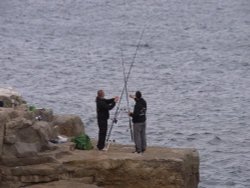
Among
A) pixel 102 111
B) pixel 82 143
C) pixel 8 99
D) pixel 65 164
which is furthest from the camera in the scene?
pixel 8 99

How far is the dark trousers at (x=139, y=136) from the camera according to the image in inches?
736

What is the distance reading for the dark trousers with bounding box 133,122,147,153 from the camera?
18688 mm

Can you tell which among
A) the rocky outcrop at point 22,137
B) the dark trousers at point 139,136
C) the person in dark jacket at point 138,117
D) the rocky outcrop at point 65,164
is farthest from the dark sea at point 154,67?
the rocky outcrop at point 22,137

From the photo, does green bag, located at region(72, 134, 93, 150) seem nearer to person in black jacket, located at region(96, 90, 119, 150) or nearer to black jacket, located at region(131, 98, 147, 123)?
person in black jacket, located at region(96, 90, 119, 150)

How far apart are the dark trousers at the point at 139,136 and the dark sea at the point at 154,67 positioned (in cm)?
590

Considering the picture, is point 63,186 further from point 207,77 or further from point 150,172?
point 207,77

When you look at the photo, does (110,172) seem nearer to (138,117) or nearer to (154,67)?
(138,117)

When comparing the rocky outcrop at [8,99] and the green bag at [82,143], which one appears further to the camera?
the rocky outcrop at [8,99]

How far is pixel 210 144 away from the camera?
30.1 meters

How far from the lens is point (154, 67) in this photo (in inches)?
1826

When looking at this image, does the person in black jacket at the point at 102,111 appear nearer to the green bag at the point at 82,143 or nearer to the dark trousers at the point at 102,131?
the dark trousers at the point at 102,131

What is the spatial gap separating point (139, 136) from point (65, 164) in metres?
2.04

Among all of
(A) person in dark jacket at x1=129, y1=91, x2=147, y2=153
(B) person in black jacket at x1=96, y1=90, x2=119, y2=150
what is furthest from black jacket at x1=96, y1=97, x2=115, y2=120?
(A) person in dark jacket at x1=129, y1=91, x2=147, y2=153

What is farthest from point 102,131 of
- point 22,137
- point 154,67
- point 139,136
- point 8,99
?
point 154,67
